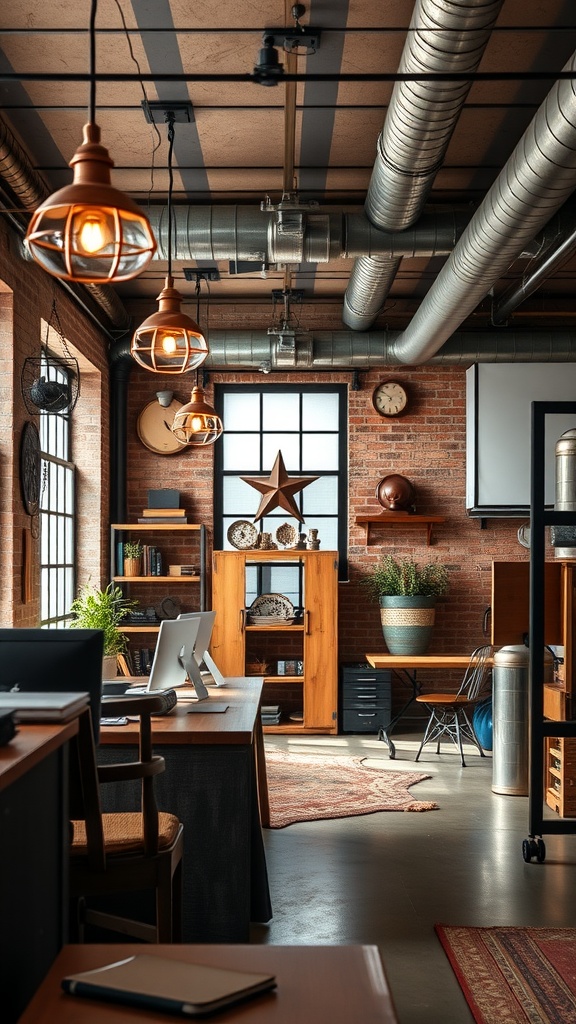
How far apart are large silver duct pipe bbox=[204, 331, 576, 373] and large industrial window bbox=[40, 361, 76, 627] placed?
1614mm

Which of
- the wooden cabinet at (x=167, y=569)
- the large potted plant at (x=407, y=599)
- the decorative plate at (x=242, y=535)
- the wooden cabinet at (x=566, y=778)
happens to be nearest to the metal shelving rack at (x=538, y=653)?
the wooden cabinet at (x=566, y=778)

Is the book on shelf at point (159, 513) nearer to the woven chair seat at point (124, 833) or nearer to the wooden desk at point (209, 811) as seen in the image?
the wooden desk at point (209, 811)

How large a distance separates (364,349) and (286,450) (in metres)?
1.34

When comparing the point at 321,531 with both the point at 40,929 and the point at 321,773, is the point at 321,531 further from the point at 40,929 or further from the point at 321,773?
the point at 40,929

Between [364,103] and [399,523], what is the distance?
4900mm

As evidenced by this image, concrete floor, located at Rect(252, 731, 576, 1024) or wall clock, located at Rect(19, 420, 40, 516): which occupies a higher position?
wall clock, located at Rect(19, 420, 40, 516)

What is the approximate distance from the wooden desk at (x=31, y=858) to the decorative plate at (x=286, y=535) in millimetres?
7356

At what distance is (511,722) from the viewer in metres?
6.61

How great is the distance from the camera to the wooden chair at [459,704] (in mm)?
7824

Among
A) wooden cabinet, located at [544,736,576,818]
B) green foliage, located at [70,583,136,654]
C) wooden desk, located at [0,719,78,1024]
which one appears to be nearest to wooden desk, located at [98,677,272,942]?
wooden desk, located at [0,719,78,1024]

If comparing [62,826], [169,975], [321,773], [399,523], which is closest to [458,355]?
[399,523]

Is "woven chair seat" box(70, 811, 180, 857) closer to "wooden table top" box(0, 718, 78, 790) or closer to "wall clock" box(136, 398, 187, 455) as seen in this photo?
"wooden table top" box(0, 718, 78, 790)

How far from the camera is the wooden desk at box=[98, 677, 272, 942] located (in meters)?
3.83

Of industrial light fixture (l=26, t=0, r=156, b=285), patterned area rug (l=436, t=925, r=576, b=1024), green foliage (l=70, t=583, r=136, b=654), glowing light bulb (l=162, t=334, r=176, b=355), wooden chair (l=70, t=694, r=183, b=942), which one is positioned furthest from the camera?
green foliage (l=70, t=583, r=136, b=654)
